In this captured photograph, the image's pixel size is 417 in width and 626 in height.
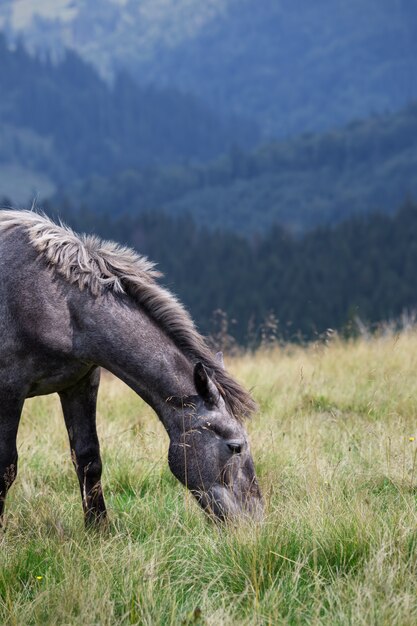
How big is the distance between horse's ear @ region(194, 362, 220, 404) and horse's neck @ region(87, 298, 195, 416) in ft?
0.40

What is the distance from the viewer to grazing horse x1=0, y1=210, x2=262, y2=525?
543cm

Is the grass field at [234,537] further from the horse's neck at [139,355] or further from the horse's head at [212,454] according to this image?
the horse's neck at [139,355]

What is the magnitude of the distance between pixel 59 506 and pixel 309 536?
2115 millimetres

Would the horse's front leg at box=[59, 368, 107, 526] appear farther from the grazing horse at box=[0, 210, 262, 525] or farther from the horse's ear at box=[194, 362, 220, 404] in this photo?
the horse's ear at box=[194, 362, 220, 404]

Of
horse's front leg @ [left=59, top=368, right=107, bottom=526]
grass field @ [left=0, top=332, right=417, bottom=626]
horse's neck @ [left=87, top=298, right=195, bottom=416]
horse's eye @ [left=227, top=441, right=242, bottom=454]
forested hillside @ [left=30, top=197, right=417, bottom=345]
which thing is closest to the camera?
grass field @ [left=0, top=332, right=417, bottom=626]

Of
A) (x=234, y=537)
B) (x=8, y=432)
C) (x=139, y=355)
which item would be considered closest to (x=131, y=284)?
(x=139, y=355)

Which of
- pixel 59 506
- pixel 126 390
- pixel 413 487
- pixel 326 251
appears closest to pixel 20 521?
pixel 59 506

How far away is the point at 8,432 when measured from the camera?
546 cm

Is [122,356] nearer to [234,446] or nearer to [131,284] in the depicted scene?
[131,284]

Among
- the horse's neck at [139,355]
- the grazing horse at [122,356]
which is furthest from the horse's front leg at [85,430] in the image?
the horse's neck at [139,355]

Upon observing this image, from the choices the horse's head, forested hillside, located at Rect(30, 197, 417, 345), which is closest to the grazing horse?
the horse's head

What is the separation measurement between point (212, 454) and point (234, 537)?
0.76 metres

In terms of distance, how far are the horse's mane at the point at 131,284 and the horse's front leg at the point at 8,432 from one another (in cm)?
88

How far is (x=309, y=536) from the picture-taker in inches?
188
